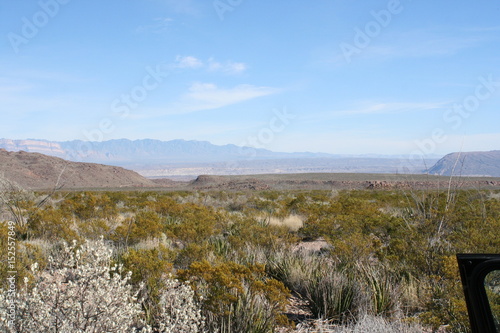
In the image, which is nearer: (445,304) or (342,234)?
(445,304)

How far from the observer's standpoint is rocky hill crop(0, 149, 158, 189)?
72.3 m

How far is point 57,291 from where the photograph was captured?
4.15 m

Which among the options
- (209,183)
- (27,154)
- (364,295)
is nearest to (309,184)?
(209,183)

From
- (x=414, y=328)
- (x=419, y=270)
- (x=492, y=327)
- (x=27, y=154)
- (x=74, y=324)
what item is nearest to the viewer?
(x=492, y=327)

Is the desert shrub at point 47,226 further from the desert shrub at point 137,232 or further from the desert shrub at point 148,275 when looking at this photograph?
the desert shrub at point 148,275

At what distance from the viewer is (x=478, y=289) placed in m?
1.95

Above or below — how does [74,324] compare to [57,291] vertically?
below

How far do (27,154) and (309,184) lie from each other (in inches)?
2404

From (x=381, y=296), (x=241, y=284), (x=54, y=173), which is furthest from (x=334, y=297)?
(x=54, y=173)

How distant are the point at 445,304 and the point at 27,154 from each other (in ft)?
315

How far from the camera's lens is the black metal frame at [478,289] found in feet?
6.31

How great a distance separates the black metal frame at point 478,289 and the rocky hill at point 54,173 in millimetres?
73182

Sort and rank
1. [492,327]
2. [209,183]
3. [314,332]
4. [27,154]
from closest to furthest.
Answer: [492,327] → [314,332] → [209,183] → [27,154]

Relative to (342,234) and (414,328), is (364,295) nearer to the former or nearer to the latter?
(414,328)
